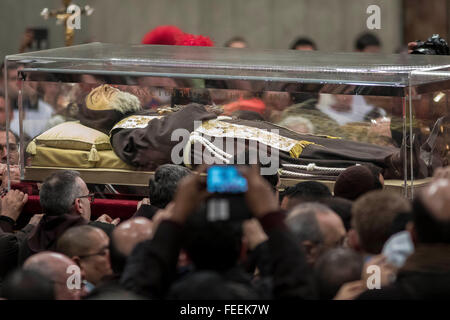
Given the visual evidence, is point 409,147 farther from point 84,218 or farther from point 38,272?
point 38,272

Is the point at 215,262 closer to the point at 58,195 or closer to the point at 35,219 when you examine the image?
the point at 58,195

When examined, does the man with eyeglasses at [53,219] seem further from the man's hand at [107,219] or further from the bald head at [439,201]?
the bald head at [439,201]

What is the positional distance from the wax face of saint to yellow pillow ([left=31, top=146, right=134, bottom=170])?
0.80 ft

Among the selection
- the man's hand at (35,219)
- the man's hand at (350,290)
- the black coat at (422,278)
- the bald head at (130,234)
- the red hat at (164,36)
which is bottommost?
the man's hand at (350,290)

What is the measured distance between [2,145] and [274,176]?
5.06 feet

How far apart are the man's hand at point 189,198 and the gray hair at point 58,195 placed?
144 cm

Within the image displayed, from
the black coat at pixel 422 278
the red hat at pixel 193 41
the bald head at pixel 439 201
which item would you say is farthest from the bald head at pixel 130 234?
the red hat at pixel 193 41

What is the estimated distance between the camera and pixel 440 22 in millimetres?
7883

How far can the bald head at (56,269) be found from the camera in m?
2.31

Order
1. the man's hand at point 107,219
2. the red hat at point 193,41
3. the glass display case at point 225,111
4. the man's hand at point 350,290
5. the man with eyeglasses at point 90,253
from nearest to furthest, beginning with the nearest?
the man's hand at point 350,290, the man with eyeglasses at point 90,253, the man's hand at point 107,219, the glass display case at point 225,111, the red hat at point 193,41

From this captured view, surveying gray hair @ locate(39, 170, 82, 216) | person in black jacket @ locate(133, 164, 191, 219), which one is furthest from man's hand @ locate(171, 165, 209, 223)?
gray hair @ locate(39, 170, 82, 216)

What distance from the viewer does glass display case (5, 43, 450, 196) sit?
12.9ft

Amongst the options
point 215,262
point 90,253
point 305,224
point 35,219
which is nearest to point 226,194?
point 215,262
